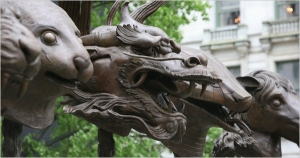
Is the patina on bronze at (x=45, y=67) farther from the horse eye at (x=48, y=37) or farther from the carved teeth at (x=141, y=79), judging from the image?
the carved teeth at (x=141, y=79)

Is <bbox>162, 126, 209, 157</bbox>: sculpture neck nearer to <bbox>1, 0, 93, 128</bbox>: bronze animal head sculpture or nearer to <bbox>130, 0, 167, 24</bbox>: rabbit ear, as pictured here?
<bbox>130, 0, 167, 24</bbox>: rabbit ear

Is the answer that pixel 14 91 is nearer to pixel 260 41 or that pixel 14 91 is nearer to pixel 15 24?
pixel 15 24

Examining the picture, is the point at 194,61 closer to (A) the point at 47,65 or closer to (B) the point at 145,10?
(B) the point at 145,10

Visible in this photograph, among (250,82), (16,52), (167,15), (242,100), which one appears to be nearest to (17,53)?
(16,52)

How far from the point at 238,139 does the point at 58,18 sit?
3.09 metres

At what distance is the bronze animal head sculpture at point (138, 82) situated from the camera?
3.80 metres

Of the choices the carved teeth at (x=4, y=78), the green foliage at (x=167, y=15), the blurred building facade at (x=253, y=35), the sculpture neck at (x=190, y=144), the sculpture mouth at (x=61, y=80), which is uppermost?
the blurred building facade at (x=253, y=35)

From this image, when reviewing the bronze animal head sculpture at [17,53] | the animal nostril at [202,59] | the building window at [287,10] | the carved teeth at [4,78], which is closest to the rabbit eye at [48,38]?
the bronze animal head sculpture at [17,53]

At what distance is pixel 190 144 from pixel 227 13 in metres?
16.1

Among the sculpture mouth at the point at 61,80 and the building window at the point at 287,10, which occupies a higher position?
the building window at the point at 287,10

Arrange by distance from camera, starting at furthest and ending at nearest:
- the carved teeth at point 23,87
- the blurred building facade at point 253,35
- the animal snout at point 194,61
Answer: the blurred building facade at point 253,35 < the animal snout at point 194,61 < the carved teeth at point 23,87

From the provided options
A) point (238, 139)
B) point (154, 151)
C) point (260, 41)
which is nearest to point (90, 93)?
point (238, 139)

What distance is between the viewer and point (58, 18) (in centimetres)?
294

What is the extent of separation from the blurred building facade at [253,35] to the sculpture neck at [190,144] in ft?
45.4
